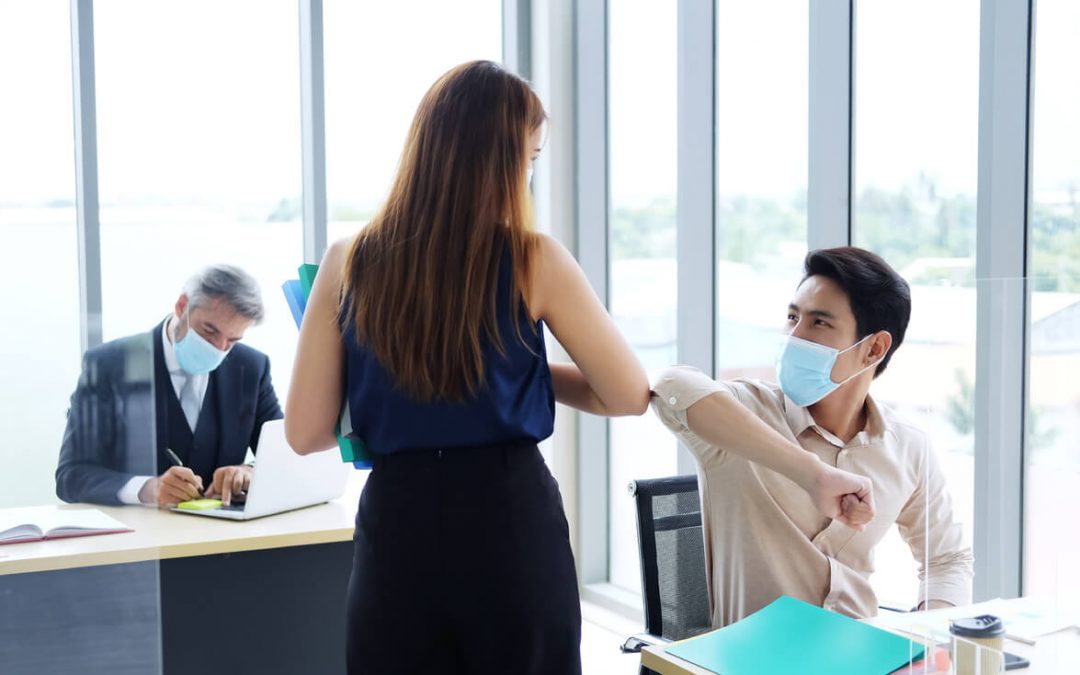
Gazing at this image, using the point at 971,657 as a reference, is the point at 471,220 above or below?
above

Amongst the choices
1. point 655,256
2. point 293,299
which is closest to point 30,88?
point 293,299

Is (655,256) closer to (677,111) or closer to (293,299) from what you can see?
(677,111)

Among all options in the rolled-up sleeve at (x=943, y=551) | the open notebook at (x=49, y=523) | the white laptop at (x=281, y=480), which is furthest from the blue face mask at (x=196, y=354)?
the rolled-up sleeve at (x=943, y=551)

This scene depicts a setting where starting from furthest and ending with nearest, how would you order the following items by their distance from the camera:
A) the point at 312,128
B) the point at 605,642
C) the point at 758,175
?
the point at 312,128
the point at 605,642
the point at 758,175

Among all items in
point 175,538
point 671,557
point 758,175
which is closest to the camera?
point 671,557

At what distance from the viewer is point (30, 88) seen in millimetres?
2355

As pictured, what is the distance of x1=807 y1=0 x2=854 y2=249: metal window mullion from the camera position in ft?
11.0

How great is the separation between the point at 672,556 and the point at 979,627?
2.92 ft

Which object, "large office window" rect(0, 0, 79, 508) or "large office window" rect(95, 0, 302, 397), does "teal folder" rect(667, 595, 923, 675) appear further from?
"large office window" rect(95, 0, 302, 397)

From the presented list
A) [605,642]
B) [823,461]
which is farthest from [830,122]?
[605,642]

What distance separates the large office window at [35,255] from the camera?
2322 millimetres

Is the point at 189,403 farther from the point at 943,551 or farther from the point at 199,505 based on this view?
the point at 943,551

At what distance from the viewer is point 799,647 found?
5.35 feet

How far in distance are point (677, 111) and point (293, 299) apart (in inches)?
104
